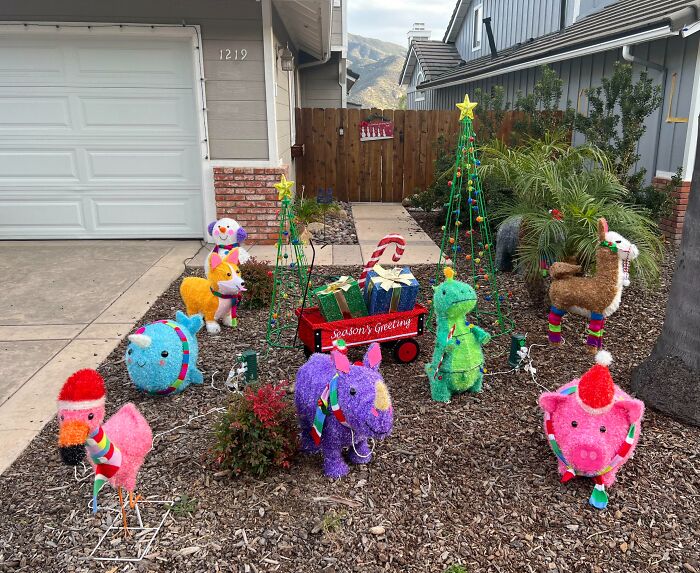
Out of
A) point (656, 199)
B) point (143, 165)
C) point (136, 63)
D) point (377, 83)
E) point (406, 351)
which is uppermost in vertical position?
point (377, 83)

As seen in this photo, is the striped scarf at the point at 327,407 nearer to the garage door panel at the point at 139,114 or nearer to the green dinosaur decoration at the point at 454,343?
the green dinosaur decoration at the point at 454,343

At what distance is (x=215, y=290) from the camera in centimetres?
459

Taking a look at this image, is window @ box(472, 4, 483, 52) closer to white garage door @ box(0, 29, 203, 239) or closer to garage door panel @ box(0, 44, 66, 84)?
white garage door @ box(0, 29, 203, 239)

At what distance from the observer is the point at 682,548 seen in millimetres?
2430

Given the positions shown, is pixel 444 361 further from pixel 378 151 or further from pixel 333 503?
pixel 378 151

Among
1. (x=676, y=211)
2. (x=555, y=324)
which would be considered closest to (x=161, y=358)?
(x=555, y=324)

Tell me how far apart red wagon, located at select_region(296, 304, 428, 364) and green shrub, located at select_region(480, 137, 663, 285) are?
1508 millimetres

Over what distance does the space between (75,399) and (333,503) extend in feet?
4.16

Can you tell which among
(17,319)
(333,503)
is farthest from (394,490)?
(17,319)

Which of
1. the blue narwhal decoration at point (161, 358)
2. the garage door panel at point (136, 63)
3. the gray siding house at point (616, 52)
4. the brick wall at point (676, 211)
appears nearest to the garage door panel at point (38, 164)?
the garage door panel at point (136, 63)

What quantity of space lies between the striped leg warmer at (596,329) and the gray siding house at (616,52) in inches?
162

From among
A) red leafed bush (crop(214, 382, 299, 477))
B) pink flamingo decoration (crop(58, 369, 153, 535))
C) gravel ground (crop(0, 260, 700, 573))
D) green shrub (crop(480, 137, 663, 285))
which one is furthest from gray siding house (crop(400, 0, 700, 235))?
pink flamingo decoration (crop(58, 369, 153, 535))

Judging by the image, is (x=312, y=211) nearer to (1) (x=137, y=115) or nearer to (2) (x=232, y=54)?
(2) (x=232, y=54)

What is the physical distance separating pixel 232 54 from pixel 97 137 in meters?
Answer: 2.32
